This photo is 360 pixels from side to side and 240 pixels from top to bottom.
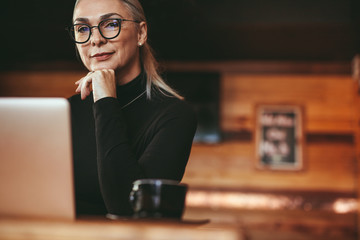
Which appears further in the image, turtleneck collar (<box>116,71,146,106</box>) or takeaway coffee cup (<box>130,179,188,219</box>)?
turtleneck collar (<box>116,71,146,106</box>)

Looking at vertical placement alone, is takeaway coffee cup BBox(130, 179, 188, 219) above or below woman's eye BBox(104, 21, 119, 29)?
below

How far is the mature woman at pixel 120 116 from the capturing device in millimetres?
956

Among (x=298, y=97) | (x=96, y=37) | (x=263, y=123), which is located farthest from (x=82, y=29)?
(x=298, y=97)

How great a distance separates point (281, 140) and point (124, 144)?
3.55 meters

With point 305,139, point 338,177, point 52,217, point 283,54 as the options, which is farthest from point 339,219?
point 52,217

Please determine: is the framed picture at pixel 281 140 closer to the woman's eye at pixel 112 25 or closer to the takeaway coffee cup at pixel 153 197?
the woman's eye at pixel 112 25

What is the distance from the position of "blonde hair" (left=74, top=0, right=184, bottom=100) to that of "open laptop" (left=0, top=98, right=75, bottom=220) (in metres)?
0.56

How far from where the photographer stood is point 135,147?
115cm

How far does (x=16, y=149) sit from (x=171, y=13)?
103 inches

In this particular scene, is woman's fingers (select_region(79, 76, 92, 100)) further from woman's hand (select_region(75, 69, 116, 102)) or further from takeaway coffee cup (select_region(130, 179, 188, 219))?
takeaway coffee cup (select_region(130, 179, 188, 219))

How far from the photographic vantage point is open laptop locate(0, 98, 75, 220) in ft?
2.17

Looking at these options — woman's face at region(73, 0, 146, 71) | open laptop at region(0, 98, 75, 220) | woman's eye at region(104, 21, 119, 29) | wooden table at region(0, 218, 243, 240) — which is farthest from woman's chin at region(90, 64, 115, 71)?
wooden table at region(0, 218, 243, 240)

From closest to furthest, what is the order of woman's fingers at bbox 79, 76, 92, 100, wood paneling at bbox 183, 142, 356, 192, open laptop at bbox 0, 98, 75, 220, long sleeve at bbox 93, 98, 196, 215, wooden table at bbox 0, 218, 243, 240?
wooden table at bbox 0, 218, 243, 240, open laptop at bbox 0, 98, 75, 220, long sleeve at bbox 93, 98, 196, 215, woman's fingers at bbox 79, 76, 92, 100, wood paneling at bbox 183, 142, 356, 192

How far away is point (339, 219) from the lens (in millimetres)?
4188
